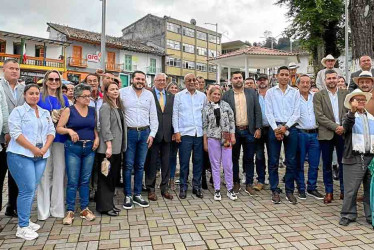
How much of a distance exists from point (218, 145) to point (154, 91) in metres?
1.44

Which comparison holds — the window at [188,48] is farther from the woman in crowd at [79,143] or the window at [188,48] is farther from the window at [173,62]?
the woman in crowd at [79,143]

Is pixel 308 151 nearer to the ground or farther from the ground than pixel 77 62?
nearer to the ground

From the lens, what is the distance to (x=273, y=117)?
17.1 feet

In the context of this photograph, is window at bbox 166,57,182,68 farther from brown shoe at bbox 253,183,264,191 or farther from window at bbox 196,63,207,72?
brown shoe at bbox 253,183,264,191

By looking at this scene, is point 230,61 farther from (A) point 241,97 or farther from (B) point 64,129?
(B) point 64,129

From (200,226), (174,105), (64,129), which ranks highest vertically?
(174,105)

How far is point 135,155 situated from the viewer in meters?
4.96

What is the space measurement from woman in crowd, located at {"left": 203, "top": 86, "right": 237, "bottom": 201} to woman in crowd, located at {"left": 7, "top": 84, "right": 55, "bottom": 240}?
2.53m

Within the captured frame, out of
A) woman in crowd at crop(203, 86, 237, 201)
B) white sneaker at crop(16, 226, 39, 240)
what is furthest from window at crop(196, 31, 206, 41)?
white sneaker at crop(16, 226, 39, 240)

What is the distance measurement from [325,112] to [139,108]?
303cm

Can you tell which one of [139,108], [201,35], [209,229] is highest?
[201,35]

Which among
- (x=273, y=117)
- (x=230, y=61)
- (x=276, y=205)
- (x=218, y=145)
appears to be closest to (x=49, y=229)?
(x=218, y=145)

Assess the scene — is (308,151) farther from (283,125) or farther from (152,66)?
(152,66)

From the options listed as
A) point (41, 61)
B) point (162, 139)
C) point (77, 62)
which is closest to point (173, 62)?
point (77, 62)
